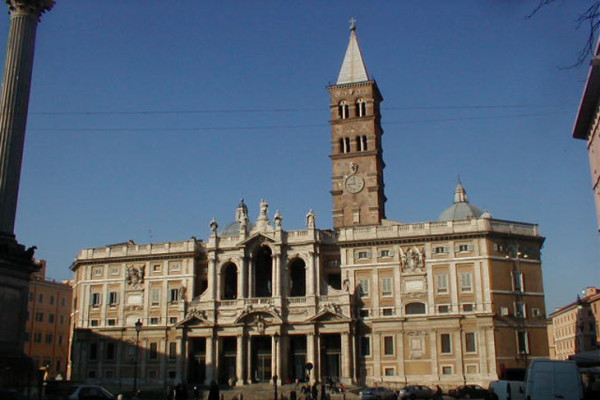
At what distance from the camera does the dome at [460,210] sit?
75.0 meters

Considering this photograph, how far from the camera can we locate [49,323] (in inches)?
3438

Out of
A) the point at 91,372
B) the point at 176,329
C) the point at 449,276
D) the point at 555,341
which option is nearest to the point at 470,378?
the point at 449,276

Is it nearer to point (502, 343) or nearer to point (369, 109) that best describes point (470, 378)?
point (502, 343)

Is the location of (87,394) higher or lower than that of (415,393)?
higher

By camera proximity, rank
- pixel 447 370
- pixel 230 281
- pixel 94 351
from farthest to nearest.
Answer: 1. pixel 230 281
2. pixel 94 351
3. pixel 447 370

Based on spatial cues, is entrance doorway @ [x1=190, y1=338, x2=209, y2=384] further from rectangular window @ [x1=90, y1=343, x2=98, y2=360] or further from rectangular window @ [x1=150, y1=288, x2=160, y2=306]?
rectangular window @ [x1=90, y1=343, x2=98, y2=360]

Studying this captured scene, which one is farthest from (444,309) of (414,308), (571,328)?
(571,328)

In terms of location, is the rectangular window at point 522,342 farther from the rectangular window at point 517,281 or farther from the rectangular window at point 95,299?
the rectangular window at point 95,299

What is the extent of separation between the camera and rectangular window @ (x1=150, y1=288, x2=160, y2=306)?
66750 millimetres

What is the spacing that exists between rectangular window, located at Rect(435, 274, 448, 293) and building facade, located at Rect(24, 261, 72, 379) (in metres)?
48.8

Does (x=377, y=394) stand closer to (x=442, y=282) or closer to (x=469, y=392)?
(x=469, y=392)

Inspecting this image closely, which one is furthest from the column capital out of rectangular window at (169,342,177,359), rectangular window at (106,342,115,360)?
rectangular window at (106,342,115,360)

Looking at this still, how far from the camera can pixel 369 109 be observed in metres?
71.1

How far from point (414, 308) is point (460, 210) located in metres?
19.7
